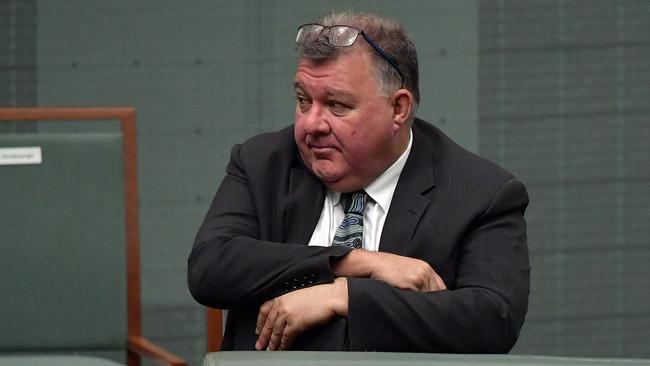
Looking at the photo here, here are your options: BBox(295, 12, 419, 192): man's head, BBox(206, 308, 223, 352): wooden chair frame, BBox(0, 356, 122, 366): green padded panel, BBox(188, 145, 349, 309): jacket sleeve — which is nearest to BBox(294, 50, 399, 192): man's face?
BBox(295, 12, 419, 192): man's head

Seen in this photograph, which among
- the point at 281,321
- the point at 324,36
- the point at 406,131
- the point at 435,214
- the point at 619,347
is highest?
the point at 324,36

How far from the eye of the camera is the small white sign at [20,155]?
310 centimetres

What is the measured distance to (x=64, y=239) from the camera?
3133 mm

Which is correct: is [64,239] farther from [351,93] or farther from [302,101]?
[351,93]

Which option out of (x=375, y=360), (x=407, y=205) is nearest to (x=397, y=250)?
(x=407, y=205)

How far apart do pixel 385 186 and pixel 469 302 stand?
358 millimetres

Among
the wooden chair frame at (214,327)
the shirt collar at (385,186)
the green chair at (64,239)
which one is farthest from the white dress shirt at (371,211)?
the green chair at (64,239)

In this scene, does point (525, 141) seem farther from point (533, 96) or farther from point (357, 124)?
point (357, 124)

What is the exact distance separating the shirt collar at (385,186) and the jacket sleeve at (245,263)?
0.18 m

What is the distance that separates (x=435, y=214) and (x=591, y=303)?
2.25 meters

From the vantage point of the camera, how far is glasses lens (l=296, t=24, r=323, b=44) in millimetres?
2326

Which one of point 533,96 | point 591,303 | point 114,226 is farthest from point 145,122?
point 591,303

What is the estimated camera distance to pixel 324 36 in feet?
7.63

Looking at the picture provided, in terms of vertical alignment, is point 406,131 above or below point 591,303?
above
